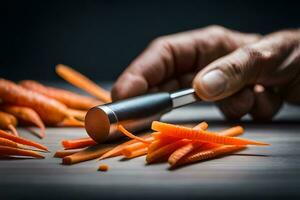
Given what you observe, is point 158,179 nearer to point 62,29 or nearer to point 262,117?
point 262,117

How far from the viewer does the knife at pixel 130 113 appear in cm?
138

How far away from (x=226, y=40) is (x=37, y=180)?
131 cm

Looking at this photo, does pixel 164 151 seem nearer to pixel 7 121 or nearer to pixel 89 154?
pixel 89 154

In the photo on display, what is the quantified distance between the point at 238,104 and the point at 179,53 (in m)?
0.35

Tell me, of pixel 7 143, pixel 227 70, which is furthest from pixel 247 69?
pixel 7 143

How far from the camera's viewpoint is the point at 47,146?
4.76 ft

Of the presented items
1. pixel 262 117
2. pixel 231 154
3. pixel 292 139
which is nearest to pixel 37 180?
pixel 231 154

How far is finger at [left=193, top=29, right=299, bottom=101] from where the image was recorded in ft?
5.52

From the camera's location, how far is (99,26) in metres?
3.49

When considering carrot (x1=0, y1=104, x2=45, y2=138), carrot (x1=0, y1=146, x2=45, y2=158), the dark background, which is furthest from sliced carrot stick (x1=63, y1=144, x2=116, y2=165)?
the dark background

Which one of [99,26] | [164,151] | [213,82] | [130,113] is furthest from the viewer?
[99,26]

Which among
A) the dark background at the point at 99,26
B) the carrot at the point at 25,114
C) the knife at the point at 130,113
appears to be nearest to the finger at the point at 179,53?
the knife at the point at 130,113

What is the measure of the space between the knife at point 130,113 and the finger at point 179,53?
0.76ft

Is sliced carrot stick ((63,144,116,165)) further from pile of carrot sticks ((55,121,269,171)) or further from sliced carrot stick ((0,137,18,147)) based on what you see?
sliced carrot stick ((0,137,18,147))
